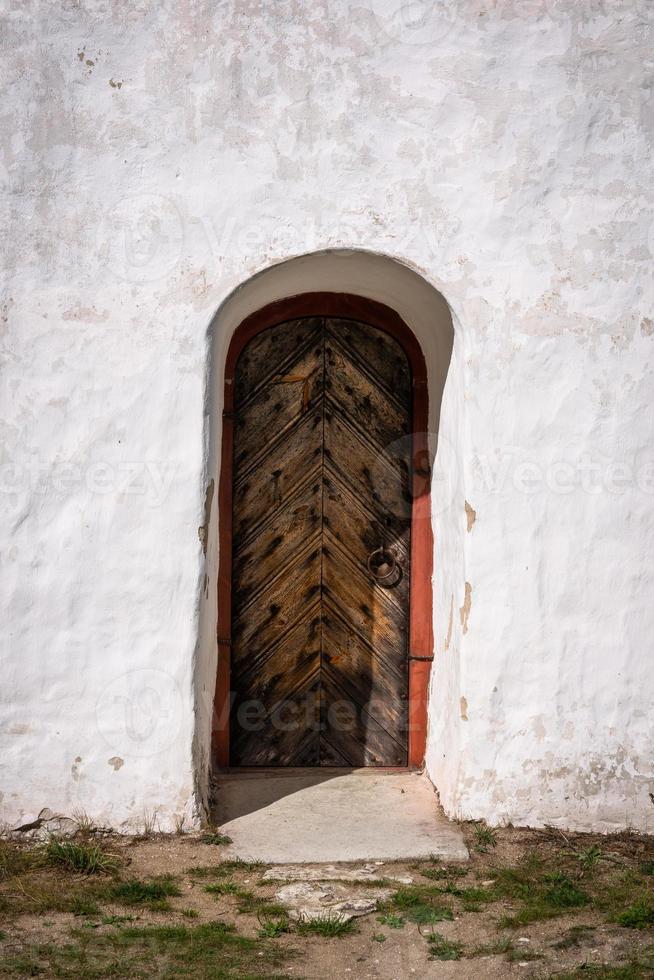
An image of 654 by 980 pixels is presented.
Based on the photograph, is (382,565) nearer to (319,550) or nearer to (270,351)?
(319,550)

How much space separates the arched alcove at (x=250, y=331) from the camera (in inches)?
173

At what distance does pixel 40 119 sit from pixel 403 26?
1.60m

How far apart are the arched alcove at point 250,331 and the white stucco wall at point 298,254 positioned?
84 mm

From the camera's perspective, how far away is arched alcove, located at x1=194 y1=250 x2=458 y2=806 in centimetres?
438

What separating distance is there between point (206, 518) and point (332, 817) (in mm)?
1430

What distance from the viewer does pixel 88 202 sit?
429 centimetres

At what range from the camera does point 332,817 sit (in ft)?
14.6

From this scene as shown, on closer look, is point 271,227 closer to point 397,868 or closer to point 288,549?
point 288,549

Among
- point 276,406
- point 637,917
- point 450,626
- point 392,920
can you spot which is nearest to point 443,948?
point 392,920

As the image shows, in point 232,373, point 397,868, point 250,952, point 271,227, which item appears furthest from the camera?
point 232,373

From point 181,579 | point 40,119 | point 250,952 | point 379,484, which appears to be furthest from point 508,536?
point 40,119

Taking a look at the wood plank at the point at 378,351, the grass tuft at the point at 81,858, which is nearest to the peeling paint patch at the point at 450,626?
the wood plank at the point at 378,351

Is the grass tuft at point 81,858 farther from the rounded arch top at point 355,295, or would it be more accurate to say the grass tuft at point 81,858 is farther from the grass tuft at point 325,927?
the rounded arch top at point 355,295

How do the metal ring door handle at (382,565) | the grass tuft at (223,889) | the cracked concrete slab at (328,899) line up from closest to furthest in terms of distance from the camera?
1. the cracked concrete slab at (328,899)
2. the grass tuft at (223,889)
3. the metal ring door handle at (382,565)
